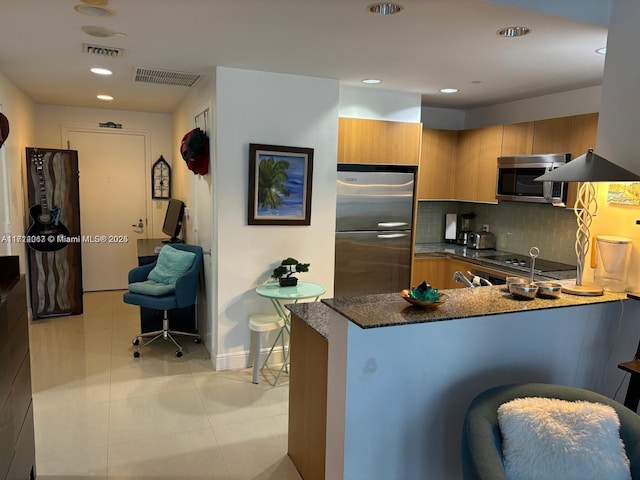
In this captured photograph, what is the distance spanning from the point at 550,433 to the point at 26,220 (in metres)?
5.35

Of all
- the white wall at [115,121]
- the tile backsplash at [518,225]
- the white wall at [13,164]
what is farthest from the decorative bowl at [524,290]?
the white wall at [115,121]

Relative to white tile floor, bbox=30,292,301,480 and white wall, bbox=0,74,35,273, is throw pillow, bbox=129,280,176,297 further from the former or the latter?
white wall, bbox=0,74,35,273

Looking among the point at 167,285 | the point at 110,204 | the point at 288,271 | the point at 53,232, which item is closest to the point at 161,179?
the point at 110,204

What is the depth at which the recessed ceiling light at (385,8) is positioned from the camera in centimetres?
220

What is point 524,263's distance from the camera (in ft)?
14.4

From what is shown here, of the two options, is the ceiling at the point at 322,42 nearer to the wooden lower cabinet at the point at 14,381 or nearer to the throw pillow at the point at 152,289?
the wooden lower cabinet at the point at 14,381

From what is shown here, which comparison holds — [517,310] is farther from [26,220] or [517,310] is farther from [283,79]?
[26,220]

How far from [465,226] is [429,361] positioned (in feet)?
12.5

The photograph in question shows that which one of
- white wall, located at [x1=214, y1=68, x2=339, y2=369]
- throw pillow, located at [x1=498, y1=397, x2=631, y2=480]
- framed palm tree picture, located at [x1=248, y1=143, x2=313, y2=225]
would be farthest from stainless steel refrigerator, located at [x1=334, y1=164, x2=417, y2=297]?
throw pillow, located at [x1=498, y1=397, x2=631, y2=480]

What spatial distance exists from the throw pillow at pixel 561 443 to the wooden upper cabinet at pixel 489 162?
326cm

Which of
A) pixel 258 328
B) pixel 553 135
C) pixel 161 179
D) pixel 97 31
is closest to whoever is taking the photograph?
pixel 97 31

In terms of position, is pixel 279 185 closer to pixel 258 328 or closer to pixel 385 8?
pixel 258 328

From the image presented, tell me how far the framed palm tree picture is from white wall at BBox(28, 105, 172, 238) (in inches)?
117

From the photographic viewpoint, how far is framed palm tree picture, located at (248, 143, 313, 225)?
378 centimetres
